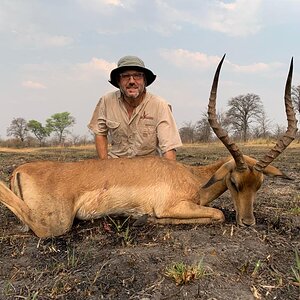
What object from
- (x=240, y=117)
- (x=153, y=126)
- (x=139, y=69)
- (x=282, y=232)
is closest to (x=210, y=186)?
(x=282, y=232)

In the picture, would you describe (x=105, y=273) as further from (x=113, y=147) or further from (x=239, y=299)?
(x=113, y=147)

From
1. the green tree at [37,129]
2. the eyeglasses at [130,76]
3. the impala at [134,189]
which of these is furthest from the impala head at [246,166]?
the green tree at [37,129]

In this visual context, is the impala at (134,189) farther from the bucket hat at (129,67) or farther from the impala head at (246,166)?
the bucket hat at (129,67)

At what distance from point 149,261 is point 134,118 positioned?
12.7 feet

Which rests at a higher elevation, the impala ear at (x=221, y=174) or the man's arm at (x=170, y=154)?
the man's arm at (x=170, y=154)

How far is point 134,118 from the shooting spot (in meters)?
7.41

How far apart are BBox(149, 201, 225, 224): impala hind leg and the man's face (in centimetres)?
261

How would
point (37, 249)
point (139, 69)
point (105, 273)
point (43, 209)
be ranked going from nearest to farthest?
point (105, 273) → point (37, 249) → point (43, 209) → point (139, 69)

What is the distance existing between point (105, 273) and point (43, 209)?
169 cm

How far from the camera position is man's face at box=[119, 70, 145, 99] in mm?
Answer: 7102

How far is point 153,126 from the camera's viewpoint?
292 inches

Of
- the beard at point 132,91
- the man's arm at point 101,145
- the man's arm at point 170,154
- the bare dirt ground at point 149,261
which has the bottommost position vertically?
the bare dirt ground at point 149,261

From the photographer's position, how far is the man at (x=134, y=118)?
7156 mm

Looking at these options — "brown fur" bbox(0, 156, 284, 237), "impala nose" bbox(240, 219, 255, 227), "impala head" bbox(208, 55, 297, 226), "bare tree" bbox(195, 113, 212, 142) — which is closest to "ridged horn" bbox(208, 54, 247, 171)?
"impala head" bbox(208, 55, 297, 226)
